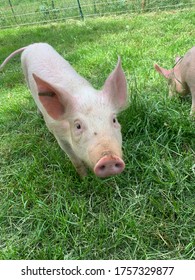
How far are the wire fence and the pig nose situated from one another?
6.53m

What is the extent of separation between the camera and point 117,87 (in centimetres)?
252

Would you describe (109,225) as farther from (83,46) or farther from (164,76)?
(83,46)

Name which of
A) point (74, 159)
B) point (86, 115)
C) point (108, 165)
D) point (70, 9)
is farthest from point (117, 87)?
point (70, 9)

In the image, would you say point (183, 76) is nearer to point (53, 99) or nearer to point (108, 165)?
point (53, 99)

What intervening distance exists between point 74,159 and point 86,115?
57cm

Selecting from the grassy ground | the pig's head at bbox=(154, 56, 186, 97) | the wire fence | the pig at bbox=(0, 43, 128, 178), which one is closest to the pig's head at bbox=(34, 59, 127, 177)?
the pig at bbox=(0, 43, 128, 178)

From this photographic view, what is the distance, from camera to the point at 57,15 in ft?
29.8

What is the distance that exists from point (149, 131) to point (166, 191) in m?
0.65

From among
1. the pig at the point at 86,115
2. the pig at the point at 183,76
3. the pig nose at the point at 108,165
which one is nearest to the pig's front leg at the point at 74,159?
the pig at the point at 86,115

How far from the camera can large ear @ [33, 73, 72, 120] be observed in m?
2.36

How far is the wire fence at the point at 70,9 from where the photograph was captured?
26.5 feet

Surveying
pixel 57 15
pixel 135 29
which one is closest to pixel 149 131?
pixel 135 29

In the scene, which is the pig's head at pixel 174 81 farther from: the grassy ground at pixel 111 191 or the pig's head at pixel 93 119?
the pig's head at pixel 93 119

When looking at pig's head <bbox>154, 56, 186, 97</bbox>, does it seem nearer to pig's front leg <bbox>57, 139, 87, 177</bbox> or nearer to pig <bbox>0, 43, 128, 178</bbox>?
pig <bbox>0, 43, 128, 178</bbox>
